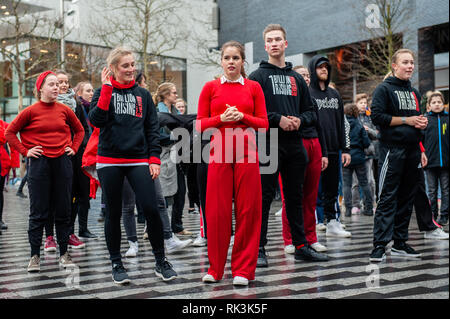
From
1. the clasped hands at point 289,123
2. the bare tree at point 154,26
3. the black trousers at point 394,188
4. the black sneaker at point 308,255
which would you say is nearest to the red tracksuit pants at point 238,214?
the clasped hands at point 289,123

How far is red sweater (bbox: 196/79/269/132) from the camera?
4957 millimetres

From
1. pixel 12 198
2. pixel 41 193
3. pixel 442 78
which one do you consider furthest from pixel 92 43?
pixel 41 193

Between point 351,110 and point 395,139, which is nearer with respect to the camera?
point 395,139

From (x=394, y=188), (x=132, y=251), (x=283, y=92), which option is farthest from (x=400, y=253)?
(x=132, y=251)

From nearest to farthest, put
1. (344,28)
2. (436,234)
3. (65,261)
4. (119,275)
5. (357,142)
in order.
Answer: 1. (119,275)
2. (65,261)
3. (436,234)
4. (357,142)
5. (344,28)

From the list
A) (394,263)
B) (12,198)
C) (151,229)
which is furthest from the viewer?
(12,198)

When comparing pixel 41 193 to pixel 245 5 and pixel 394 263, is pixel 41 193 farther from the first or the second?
pixel 245 5

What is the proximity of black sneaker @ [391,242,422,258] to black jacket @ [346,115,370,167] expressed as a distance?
15.9ft

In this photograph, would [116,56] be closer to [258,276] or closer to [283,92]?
[283,92]

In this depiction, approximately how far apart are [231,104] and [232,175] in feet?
1.98

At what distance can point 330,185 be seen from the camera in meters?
8.29

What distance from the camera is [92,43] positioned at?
28.5m

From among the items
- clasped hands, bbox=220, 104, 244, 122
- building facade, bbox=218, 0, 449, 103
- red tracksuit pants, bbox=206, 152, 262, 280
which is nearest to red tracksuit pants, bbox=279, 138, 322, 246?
red tracksuit pants, bbox=206, 152, 262, 280
